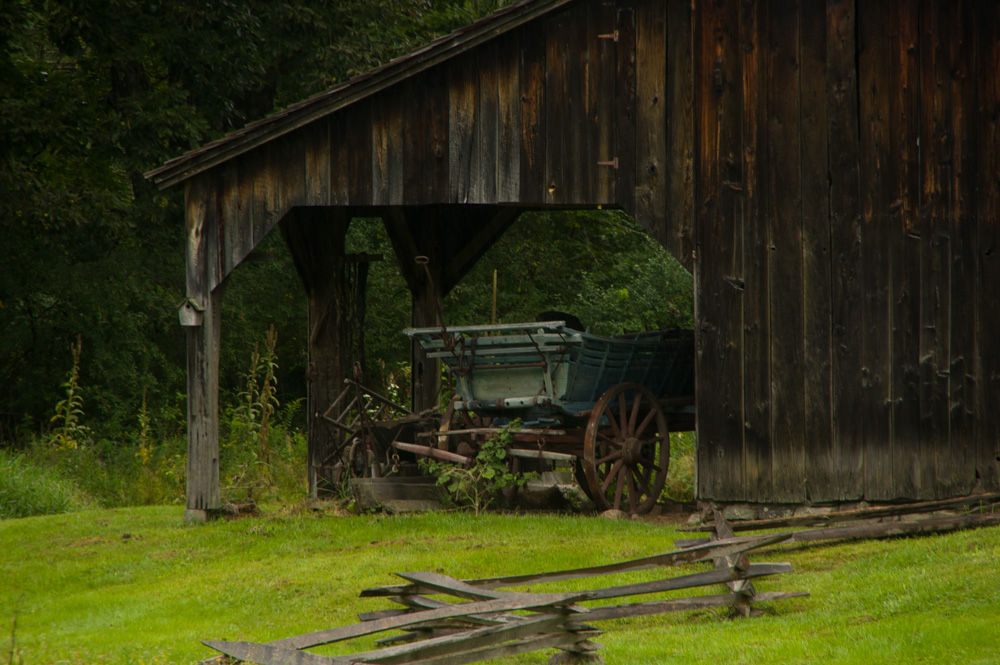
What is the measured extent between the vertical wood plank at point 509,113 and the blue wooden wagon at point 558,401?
Answer: 5.22 ft

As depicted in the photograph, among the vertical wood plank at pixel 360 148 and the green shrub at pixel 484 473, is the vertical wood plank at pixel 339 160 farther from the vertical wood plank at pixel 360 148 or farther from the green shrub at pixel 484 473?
the green shrub at pixel 484 473

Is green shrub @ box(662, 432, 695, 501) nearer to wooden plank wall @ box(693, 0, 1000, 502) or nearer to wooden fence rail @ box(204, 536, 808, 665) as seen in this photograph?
wooden plank wall @ box(693, 0, 1000, 502)

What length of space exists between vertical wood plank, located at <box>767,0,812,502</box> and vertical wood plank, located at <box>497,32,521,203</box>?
253 cm

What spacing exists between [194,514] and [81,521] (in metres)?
1.64

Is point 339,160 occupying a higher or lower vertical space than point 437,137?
lower

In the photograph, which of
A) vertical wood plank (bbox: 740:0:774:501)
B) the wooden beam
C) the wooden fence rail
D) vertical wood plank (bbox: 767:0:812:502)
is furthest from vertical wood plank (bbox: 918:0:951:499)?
the wooden beam

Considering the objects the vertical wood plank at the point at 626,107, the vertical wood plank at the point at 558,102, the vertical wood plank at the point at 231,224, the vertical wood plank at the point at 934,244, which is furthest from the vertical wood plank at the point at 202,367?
the vertical wood plank at the point at 934,244

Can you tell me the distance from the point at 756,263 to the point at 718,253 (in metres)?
0.39

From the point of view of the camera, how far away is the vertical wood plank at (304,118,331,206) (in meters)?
12.1

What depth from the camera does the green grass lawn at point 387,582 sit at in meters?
6.64

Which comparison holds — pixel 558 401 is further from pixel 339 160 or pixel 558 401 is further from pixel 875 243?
pixel 875 243

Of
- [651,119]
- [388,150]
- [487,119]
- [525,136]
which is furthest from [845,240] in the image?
[388,150]

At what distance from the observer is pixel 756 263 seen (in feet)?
37.3

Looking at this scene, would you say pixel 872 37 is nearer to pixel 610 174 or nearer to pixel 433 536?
pixel 610 174
